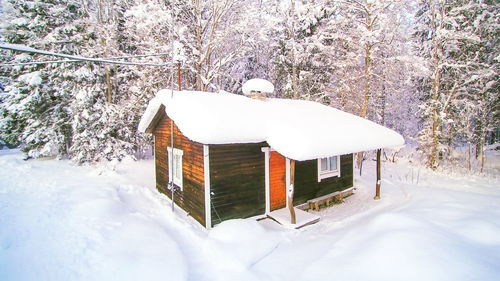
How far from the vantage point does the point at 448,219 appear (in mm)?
6047

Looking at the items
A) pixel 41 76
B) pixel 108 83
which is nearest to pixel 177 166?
pixel 108 83

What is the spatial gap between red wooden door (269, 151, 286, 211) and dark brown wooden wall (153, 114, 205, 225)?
2.30 metres

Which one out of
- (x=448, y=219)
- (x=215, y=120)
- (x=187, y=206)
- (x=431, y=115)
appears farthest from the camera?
(x=431, y=115)

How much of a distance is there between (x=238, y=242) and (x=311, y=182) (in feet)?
13.7

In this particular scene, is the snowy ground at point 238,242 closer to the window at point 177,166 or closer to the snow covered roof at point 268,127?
the window at point 177,166

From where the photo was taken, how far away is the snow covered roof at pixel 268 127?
6.36 m

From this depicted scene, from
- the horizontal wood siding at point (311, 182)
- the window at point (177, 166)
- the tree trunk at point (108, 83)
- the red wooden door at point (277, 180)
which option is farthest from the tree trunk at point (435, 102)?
the tree trunk at point (108, 83)

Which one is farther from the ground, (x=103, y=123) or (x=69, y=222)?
(x=103, y=123)

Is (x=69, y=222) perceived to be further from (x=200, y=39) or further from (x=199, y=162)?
(x=200, y=39)

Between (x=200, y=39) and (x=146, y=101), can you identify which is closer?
(x=200, y=39)

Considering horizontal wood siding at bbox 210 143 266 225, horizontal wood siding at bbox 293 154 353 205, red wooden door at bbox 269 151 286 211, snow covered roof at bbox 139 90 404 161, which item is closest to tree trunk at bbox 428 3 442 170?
snow covered roof at bbox 139 90 404 161

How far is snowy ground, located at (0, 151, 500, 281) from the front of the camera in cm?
446

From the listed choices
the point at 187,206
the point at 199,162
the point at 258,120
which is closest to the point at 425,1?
the point at 258,120

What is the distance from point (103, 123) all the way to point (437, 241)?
16752 mm
